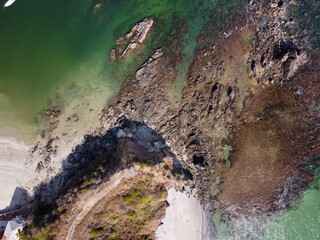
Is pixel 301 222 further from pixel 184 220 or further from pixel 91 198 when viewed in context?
pixel 91 198

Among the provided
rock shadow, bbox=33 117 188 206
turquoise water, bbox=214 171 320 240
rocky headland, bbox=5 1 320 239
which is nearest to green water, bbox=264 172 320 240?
turquoise water, bbox=214 171 320 240

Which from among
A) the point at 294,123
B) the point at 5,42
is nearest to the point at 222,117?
the point at 294,123

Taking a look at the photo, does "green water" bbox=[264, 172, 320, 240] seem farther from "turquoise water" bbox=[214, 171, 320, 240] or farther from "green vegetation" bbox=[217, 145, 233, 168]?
"green vegetation" bbox=[217, 145, 233, 168]

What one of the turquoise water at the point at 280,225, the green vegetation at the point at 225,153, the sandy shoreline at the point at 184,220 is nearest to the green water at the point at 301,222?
the turquoise water at the point at 280,225

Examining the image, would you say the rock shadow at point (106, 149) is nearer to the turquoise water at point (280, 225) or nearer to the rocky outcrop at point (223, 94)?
the rocky outcrop at point (223, 94)

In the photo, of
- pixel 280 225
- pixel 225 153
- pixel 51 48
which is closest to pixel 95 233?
pixel 225 153

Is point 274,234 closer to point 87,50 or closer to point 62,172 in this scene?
point 62,172
